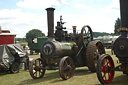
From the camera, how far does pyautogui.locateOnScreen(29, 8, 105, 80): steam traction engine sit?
7.61 m

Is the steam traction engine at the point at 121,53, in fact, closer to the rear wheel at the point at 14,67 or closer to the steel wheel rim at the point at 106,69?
the steel wheel rim at the point at 106,69

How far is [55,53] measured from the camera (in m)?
7.62

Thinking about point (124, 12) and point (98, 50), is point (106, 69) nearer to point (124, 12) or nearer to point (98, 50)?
point (124, 12)

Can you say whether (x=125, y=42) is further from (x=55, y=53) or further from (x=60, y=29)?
(x=60, y=29)

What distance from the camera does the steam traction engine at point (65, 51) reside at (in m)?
7.61

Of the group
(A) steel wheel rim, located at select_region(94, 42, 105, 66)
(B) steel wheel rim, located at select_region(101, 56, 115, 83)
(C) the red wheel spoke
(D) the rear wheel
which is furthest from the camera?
(D) the rear wheel

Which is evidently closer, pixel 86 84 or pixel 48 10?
pixel 86 84

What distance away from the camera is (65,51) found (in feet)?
26.6

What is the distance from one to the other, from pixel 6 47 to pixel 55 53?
3.56 meters

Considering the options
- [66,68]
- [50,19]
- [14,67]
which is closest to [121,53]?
[66,68]

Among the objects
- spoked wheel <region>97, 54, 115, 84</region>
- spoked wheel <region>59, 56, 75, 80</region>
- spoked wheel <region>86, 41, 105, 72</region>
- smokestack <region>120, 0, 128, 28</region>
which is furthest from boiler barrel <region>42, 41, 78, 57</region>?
smokestack <region>120, 0, 128, 28</region>

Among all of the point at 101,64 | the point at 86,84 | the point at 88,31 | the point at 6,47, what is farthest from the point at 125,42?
the point at 6,47

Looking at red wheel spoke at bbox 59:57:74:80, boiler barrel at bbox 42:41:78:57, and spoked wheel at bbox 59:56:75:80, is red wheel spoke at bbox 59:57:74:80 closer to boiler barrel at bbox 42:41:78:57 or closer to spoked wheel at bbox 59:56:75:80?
spoked wheel at bbox 59:56:75:80

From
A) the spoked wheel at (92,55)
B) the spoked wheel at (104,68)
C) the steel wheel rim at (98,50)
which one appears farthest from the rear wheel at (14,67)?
the spoked wheel at (104,68)
